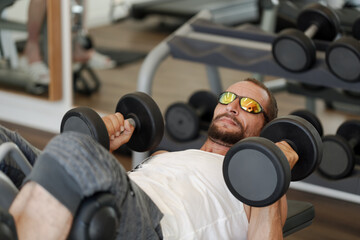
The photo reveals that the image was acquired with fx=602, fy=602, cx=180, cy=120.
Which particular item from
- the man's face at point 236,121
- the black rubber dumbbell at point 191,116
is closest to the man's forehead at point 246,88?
the man's face at point 236,121

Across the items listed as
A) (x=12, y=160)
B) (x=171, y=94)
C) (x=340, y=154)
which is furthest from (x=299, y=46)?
(x=171, y=94)

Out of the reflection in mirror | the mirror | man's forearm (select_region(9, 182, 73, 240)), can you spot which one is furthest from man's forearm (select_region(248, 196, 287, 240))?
the reflection in mirror

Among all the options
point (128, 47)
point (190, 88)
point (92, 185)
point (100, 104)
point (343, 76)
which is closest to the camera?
Answer: point (92, 185)

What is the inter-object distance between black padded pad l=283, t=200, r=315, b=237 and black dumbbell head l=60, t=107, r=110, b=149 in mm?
567

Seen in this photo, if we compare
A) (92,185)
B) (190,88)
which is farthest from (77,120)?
(190,88)

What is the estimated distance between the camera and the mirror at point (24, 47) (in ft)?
9.96

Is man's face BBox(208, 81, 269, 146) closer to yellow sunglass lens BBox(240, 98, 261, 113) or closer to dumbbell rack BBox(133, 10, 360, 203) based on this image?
yellow sunglass lens BBox(240, 98, 261, 113)

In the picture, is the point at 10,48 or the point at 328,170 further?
the point at 10,48

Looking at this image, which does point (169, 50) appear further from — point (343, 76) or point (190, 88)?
point (190, 88)

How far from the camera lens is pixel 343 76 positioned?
2.11 meters

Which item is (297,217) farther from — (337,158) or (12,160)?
(12,160)

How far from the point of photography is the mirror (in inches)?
120

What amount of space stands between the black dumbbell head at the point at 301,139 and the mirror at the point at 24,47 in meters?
1.89

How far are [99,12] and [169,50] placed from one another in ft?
9.55
